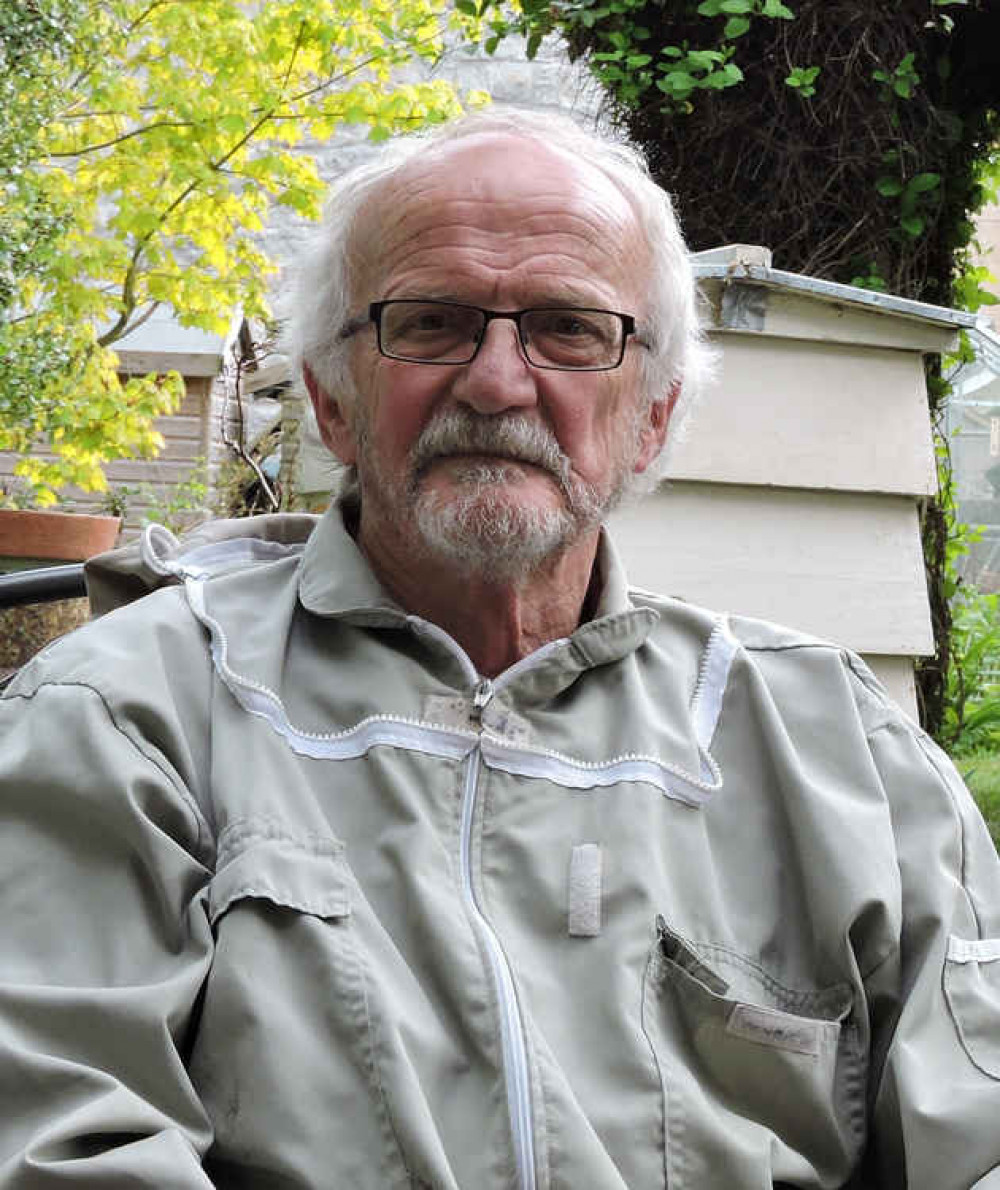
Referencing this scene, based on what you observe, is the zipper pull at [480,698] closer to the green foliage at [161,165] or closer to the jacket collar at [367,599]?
the jacket collar at [367,599]

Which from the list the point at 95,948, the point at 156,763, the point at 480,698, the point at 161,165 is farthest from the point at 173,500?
the point at 95,948

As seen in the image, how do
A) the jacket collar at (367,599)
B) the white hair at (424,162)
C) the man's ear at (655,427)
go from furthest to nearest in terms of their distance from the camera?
the man's ear at (655,427), the white hair at (424,162), the jacket collar at (367,599)

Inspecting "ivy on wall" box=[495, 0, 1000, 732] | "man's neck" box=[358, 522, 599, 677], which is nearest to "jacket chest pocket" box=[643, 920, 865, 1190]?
"man's neck" box=[358, 522, 599, 677]

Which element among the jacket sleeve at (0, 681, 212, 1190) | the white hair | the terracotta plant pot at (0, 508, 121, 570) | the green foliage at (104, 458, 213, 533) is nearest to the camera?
the jacket sleeve at (0, 681, 212, 1190)

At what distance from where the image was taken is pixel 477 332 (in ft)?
6.31

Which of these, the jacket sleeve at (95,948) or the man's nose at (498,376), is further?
the man's nose at (498,376)

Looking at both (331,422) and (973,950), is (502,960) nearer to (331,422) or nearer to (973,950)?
(973,950)

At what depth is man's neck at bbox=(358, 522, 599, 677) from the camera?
192 centimetres

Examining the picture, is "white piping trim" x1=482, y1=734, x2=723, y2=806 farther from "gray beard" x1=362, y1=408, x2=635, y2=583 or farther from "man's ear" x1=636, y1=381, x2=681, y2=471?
"man's ear" x1=636, y1=381, x2=681, y2=471

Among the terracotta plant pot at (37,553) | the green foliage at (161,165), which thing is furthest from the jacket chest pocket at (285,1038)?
the green foliage at (161,165)

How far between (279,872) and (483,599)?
0.46 meters

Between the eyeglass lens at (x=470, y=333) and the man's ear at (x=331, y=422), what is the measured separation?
17 cm

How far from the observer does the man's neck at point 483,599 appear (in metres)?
1.92

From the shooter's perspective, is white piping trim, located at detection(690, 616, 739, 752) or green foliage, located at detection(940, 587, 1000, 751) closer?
white piping trim, located at detection(690, 616, 739, 752)
